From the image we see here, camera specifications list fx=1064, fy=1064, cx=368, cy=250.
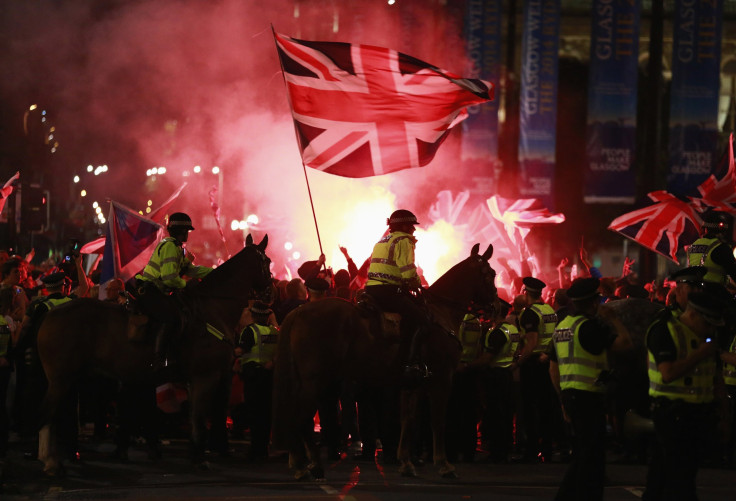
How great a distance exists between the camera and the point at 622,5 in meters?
29.9

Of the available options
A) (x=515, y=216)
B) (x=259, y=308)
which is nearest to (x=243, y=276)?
(x=259, y=308)

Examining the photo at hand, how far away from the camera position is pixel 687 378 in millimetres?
7176

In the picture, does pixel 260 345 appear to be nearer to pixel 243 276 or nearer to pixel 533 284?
pixel 243 276

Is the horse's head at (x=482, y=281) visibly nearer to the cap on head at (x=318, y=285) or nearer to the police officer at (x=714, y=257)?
the cap on head at (x=318, y=285)

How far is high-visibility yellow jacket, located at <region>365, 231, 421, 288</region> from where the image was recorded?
1052 centimetres

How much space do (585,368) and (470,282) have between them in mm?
3373

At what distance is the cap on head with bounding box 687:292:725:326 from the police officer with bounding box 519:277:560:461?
5180 millimetres

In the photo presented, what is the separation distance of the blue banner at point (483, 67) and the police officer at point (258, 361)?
18.9 meters

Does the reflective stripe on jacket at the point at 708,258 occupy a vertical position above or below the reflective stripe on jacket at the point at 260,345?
above

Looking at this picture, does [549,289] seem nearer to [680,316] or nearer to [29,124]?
[680,316]

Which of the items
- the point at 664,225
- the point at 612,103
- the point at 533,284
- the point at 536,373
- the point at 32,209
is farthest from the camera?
the point at 612,103

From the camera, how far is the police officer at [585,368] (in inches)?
308

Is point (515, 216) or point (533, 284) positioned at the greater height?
point (515, 216)

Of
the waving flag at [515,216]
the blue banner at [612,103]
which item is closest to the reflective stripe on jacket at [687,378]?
the waving flag at [515,216]
